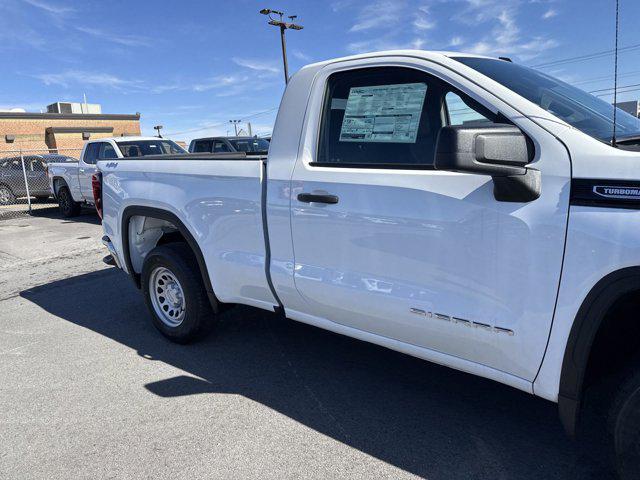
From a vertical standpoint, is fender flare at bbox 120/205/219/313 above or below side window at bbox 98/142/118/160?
below

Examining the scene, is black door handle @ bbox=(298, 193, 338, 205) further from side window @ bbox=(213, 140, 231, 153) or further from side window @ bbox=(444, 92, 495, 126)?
side window @ bbox=(213, 140, 231, 153)

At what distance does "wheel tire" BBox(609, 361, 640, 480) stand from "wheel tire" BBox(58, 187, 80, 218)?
1325 cm

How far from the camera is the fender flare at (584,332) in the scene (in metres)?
1.86

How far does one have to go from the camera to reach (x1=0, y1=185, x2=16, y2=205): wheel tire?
53.3 feet

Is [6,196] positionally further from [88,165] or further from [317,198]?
[317,198]

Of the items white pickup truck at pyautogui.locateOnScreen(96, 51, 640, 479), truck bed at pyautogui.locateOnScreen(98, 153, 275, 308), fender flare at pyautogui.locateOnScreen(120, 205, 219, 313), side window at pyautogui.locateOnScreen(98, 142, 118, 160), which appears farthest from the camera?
side window at pyautogui.locateOnScreen(98, 142, 118, 160)

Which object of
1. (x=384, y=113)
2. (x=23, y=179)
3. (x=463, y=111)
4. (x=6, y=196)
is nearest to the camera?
(x=463, y=111)

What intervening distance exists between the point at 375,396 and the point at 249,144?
11.8 metres

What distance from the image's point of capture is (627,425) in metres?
1.99

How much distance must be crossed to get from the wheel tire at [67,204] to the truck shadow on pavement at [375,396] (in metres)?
9.07

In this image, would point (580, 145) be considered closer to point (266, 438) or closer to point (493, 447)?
point (493, 447)

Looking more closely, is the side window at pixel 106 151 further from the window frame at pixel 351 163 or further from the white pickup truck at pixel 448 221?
the window frame at pixel 351 163

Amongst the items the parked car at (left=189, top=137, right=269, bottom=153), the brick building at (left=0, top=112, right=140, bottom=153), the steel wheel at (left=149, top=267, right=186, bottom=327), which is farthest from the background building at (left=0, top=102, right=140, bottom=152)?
the steel wheel at (left=149, top=267, right=186, bottom=327)

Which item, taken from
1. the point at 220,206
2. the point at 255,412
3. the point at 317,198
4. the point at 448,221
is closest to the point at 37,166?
the point at 220,206
